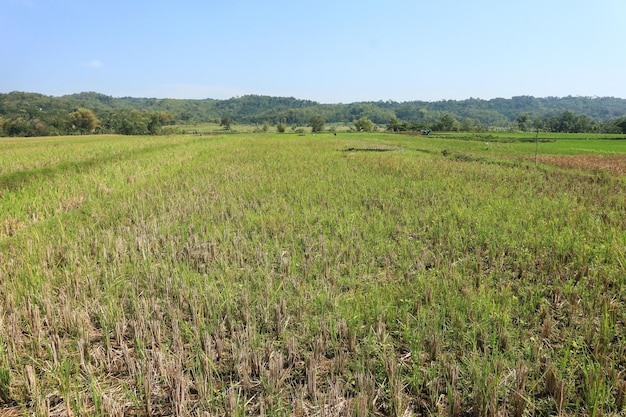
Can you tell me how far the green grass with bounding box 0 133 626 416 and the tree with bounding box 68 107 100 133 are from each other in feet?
328

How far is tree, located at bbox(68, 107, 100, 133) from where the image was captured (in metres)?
87.7

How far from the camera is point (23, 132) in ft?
226

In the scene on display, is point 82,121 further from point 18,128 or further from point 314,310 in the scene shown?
point 314,310

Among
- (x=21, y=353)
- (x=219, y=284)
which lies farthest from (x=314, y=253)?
(x=21, y=353)

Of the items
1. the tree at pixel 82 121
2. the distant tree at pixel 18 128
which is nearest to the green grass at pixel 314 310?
the distant tree at pixel 18 128

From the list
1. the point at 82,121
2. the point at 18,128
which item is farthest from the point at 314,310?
the point at 82,121

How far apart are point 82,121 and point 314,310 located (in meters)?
109

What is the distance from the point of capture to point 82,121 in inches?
3533

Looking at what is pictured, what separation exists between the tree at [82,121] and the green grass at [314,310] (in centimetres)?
9985

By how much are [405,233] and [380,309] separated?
299 centimetres

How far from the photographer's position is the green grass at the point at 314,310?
2.45 meters

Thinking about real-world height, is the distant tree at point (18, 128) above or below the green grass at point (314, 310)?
above

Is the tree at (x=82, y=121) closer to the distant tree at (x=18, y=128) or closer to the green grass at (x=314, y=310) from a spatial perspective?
the distant tree at (x=18, y=128)

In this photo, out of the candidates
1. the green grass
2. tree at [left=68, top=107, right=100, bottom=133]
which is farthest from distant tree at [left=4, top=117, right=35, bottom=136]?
the green grass
